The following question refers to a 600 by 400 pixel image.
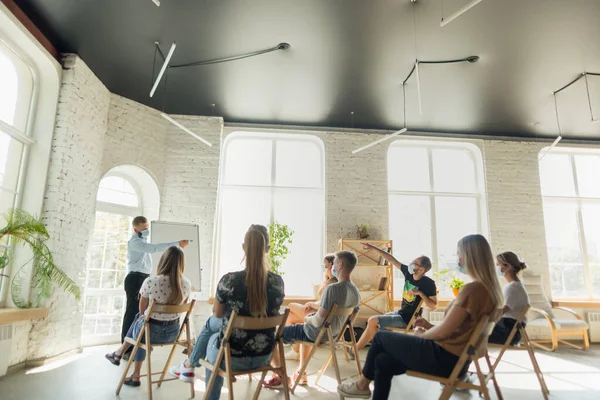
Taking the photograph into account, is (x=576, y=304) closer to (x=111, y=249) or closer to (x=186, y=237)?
(x=186, y=237)

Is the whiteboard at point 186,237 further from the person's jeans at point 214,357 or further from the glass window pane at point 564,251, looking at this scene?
the glass window pane at point 564,251

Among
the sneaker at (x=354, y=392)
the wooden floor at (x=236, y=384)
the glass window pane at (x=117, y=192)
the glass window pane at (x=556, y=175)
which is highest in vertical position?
the glass window pane at (x=556, y=175)

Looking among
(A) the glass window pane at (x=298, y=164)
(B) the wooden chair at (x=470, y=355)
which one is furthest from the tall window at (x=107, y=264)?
(B) the wooden chair at (x=470, y=355)

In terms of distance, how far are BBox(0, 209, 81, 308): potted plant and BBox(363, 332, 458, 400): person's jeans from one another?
135 inches

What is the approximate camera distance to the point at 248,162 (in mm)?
7461

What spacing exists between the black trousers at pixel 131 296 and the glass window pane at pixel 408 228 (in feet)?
14.7

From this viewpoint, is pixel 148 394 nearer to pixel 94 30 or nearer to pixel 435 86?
pixel 94 30

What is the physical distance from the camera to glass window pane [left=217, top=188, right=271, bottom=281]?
275 inches

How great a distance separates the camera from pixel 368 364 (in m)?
2.50

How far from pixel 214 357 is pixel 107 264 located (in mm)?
4177

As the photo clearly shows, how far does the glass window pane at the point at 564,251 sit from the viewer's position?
740 centimetres

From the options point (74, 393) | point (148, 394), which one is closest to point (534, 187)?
point (148, 394)

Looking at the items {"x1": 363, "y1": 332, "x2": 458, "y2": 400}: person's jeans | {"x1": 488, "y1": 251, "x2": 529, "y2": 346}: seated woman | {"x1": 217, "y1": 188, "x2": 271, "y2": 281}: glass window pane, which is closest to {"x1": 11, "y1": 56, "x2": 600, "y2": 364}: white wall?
{"x1": 217, "y1": 188, "x2": 271, "y2": 281}: glass window pane

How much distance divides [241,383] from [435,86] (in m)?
4.69
